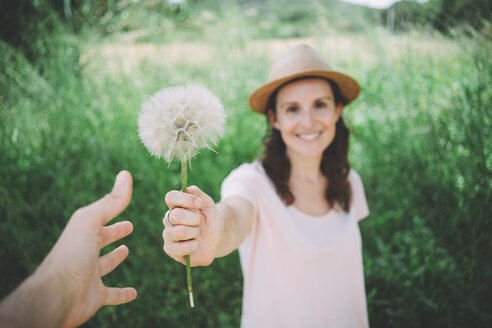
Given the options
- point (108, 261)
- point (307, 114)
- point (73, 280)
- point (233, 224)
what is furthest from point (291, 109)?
point (73, 280)

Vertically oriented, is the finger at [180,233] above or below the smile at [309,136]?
below

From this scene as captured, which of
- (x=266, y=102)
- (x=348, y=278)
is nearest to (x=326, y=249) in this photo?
(x=348, y=278)

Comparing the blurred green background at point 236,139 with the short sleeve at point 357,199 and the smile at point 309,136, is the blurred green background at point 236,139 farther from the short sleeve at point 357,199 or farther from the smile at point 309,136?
the smile at point 309,136

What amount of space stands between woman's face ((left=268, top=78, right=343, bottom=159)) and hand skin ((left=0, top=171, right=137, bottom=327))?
0.99 meters

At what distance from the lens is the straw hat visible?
5.29 ft

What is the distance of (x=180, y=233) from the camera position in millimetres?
838

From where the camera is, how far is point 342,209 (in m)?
1.82

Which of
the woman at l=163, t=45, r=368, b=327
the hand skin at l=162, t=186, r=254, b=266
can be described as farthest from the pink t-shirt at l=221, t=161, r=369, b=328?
the hand skin at l=162, t=186, r=254, b=266

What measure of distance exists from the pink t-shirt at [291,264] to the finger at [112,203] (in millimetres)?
593

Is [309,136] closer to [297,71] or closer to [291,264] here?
[297,71]

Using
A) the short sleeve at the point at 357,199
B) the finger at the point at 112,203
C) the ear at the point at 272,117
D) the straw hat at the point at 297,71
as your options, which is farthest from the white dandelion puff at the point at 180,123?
the short sleeve at the point at 357,199

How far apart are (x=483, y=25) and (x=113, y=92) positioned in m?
3.55

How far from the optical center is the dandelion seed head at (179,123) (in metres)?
0.86

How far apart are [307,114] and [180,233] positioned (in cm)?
108
